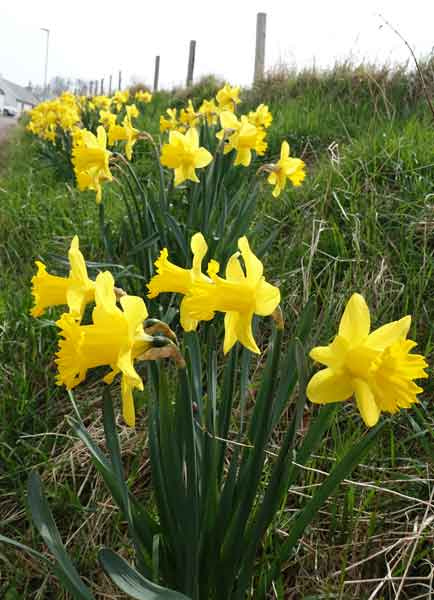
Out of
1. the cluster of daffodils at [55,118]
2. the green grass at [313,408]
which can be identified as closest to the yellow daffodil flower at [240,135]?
the green grass at [313,408]

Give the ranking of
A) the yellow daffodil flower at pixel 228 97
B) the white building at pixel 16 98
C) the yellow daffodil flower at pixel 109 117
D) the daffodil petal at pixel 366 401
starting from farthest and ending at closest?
the white building at pixel 16 98 → the yellow daffodil flower at pixel 228 97 → the yellow daffodil flower at pixel 109 117 → the daffodil petal at pixel 366 401

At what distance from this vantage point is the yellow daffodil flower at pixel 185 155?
1.90 metres

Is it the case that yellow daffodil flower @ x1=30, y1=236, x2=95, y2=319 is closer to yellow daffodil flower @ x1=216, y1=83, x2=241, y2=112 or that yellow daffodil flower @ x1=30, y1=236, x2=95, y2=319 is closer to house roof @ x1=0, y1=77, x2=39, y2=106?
yellow daffodil flower @ x1=216, y1=83, x2=241, y2=112

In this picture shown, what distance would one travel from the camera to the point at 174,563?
0.87 meters

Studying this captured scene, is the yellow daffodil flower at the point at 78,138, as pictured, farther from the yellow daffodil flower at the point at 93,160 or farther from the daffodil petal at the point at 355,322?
the daffodil petal at the point at 355,322

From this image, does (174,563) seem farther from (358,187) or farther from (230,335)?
(358,187)

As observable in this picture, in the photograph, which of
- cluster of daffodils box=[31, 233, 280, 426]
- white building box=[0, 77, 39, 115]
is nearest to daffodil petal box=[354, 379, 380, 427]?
cluster of daffodils box=[31, 233, 280, 426]

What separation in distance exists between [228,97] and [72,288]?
2.76 m

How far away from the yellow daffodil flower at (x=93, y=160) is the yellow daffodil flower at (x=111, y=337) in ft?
4.15

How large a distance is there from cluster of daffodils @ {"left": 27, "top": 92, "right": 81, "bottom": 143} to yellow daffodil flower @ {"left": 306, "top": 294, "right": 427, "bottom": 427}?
14.0 feet

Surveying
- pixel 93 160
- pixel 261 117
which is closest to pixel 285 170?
pixel 93 160

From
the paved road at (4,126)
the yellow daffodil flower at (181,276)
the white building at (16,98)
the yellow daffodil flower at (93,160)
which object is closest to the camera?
the yellow daffodil flower at (181,276)

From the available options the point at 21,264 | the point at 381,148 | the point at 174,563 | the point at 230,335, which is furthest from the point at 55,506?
the point at 381,148

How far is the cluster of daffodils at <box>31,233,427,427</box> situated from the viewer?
0.67m
